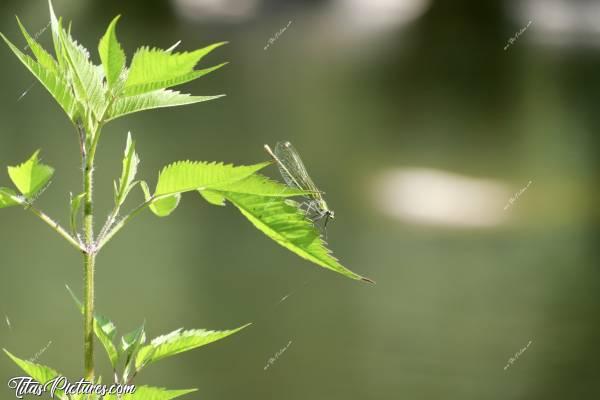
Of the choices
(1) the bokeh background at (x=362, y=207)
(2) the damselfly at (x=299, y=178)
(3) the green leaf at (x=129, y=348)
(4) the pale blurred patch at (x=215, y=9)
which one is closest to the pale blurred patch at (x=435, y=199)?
(1) the bokeh background at (x=362, y=207)

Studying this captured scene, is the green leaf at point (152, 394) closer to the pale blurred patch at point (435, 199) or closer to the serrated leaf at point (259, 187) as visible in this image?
the serrated leaf at point (259, 187)

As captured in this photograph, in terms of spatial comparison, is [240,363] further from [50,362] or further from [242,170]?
[242,170]

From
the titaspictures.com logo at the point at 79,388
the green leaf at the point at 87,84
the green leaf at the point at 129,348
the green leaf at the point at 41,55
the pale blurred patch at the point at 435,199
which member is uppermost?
the green leaf at the point at 41,55

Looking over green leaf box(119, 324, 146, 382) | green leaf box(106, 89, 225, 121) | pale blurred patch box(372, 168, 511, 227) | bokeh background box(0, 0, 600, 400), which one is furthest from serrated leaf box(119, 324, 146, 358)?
pale blurred patch box(372, 168, 511, 227)

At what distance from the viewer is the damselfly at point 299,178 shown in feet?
1.49

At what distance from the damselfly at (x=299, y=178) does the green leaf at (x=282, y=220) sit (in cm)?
9

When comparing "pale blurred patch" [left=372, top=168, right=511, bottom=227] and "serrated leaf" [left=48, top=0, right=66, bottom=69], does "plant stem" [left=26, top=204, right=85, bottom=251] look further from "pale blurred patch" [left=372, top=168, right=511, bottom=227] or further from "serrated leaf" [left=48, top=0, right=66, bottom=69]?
"pale blurred patch" [left=372, top=168, right=511, bottom=227]

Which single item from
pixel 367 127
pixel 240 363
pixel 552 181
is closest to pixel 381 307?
pixel 240 363

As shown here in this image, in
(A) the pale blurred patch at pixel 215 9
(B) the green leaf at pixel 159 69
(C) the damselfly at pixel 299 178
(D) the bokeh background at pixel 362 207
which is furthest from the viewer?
(A) the pale blurred patch at pixel 215 9

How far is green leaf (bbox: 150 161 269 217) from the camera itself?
1.04ft

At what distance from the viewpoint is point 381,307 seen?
2.62 metres

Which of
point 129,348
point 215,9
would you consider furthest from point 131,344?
point 215,9

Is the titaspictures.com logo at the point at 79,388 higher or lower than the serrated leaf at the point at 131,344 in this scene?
lower

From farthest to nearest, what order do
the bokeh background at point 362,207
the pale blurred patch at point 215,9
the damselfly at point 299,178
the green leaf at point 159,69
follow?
the pale blurred patch at point 215,9
the bokeh background at point 362,207
the damselfly at point 299,178
the green leaf at point 159,69
